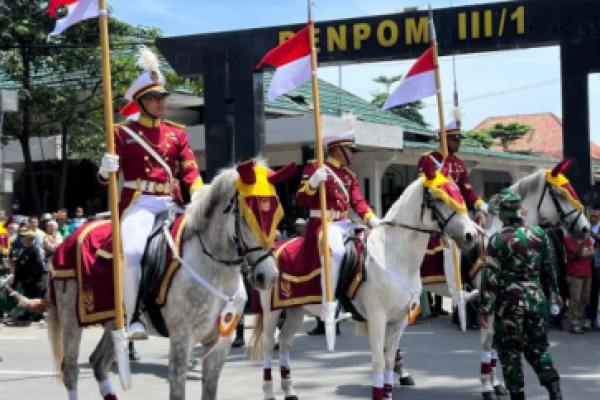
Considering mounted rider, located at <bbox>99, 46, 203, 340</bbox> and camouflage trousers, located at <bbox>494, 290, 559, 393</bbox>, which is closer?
mounted rider, located at <bbox>99, 46, 203, 340</bbox>

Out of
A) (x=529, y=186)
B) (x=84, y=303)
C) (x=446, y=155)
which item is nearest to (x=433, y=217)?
(x=446, y=155)

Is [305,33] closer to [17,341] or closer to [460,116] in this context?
[460,116]

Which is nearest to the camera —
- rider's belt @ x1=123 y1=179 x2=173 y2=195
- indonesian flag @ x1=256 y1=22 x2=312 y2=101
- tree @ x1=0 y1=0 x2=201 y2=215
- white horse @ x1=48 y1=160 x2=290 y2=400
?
white horse @ x1=48 y1=160 x2=290 y2=400

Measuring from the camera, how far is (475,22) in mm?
15188

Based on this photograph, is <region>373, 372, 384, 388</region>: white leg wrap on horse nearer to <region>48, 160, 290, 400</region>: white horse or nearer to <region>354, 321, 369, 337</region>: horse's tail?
<region>354, 321, 369, 337</region>: horse's tail

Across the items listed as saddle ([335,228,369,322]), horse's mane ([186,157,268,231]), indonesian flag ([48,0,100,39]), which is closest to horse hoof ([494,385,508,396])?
saddle ([335,228,369,322])

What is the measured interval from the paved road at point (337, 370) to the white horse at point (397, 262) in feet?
3.67

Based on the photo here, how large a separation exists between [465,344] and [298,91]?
1719 centimetres

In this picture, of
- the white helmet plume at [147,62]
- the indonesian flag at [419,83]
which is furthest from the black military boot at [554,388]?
the white helmet plume at [147,62]

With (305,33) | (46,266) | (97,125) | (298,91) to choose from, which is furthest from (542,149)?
(305,33)

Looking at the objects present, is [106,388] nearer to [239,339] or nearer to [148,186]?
[148,186]

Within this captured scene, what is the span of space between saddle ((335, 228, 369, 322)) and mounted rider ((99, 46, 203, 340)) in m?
2.10

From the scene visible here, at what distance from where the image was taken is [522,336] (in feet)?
25.0

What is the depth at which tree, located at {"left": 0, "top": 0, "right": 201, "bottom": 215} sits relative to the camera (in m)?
22.0
